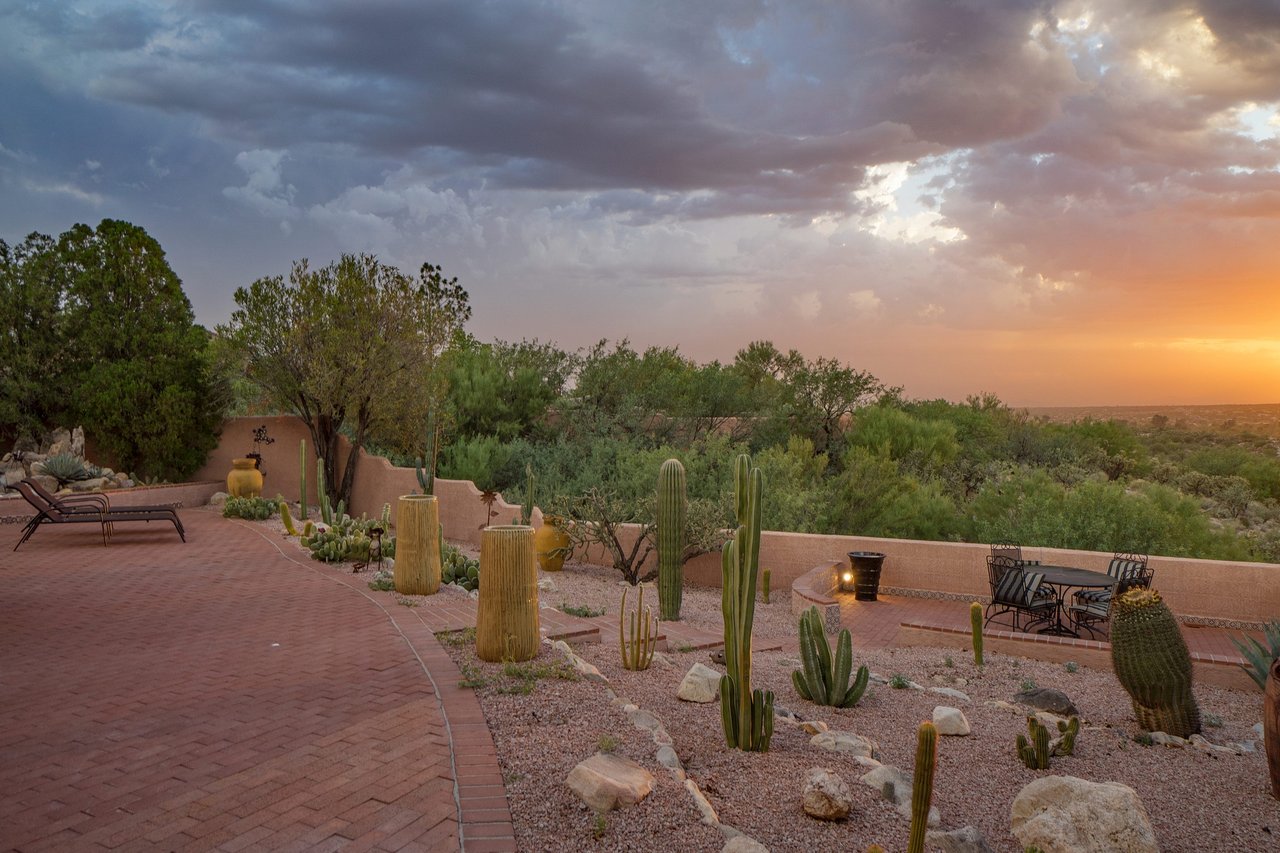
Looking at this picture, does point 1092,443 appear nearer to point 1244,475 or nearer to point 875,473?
point 1244,475

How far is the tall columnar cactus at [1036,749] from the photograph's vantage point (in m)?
5.52

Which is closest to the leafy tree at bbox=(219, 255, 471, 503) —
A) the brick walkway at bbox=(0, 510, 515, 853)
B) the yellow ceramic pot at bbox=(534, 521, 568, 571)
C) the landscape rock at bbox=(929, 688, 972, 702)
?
the yellow ceramic pot at bbox=(534, 521, 568, 571)

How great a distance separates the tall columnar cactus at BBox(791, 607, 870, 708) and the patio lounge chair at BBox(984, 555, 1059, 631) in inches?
150

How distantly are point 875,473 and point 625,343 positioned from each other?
9291 millimetres

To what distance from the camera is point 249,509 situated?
53.4 feet

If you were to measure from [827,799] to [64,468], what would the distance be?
60.9 feet

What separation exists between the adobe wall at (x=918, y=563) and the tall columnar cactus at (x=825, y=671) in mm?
5338

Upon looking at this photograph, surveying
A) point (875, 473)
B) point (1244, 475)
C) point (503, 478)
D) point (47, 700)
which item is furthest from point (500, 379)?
point (1244, 475)

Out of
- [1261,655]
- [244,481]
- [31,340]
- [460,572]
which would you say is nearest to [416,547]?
[460,572]

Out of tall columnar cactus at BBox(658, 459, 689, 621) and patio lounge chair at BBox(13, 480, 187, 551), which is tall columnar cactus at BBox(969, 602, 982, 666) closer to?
tall columnar cactus at BBox(658, 459, 689, 621)

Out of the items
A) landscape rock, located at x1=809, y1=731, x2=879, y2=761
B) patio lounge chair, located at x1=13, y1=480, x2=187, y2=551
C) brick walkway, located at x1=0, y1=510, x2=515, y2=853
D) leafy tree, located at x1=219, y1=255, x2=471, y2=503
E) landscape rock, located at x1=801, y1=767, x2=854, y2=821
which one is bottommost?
landscape rock, located at x1=809, y1=731, x2=879, y2=761

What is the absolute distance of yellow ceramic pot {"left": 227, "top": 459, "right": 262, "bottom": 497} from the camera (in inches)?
706

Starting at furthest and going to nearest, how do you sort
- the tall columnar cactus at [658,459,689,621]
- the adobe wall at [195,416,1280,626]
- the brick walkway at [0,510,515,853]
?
1. the tall columnar cactus at [658,459,689,621]
2. the adobe wall at [195,416,1280,626]
3. the brick walkway at [0,510,515,853]

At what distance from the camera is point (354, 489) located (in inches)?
766
